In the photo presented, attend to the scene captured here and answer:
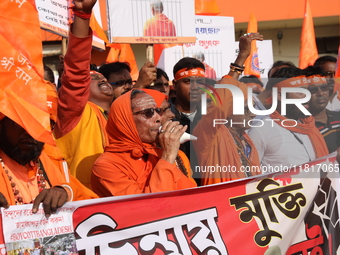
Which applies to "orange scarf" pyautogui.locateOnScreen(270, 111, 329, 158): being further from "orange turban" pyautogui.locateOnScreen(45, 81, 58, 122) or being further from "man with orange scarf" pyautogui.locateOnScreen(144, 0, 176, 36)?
"orange turban" pyautogui.locateOnScreen(45, 81, 58, 122)

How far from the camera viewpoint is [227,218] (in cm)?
303

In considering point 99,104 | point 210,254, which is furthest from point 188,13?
point 210,254

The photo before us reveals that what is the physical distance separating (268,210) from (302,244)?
0.89 feet

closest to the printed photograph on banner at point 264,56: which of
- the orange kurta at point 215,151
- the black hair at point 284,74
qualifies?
the black hair at point 284,74

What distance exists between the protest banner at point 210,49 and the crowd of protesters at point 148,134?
4.28 ft

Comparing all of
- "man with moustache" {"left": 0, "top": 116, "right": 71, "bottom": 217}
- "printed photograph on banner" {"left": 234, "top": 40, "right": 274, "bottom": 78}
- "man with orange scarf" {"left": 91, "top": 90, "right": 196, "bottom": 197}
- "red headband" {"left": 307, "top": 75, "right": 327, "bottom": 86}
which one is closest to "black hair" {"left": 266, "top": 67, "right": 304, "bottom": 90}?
"red headband" {"left": 307, "top": 75, "right": 327, "bottom": 86}

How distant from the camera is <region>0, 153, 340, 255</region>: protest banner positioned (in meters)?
2.77

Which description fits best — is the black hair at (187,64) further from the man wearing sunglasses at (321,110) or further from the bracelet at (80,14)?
the bracelet at (80,14)

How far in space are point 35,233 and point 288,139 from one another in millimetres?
2253

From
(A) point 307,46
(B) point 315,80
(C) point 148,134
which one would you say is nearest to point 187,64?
(B) point 315,80

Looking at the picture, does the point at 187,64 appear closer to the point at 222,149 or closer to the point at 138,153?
the point at 222,149

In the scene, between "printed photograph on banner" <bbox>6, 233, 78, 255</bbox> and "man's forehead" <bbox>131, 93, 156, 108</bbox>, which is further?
"man's forehead" <bbox>131, 93, 156, 108</bbox>

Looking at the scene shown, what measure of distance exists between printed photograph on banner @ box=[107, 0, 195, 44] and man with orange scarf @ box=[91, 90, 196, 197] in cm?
187

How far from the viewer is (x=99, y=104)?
15.9ft
